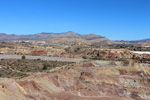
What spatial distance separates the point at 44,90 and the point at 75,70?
884 centimetres

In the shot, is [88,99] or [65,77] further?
[65,77]

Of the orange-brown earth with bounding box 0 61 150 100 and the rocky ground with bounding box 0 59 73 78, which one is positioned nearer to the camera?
the orange-brown earth with bounding box 0 61 150 100

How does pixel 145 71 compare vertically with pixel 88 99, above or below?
above

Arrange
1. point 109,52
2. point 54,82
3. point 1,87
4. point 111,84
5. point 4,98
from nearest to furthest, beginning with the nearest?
point 4,98 < point 1,87 < point 54,82 < point 111,84 < point 109,52

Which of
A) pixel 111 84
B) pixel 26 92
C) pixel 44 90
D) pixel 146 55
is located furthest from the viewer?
pixel 146 55

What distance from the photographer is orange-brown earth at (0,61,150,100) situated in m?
22.1

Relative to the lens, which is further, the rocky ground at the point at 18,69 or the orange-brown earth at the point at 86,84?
the rocky ground at the point at 18,69

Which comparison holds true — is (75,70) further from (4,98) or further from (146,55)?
(146,55)

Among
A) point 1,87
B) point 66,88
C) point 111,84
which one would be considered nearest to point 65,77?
point 66,88

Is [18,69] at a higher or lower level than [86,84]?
higher

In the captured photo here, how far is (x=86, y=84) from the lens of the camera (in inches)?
1126

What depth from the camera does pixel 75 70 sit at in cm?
3111

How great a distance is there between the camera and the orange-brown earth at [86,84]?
22.1m

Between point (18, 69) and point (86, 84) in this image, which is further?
point (18, 69)
